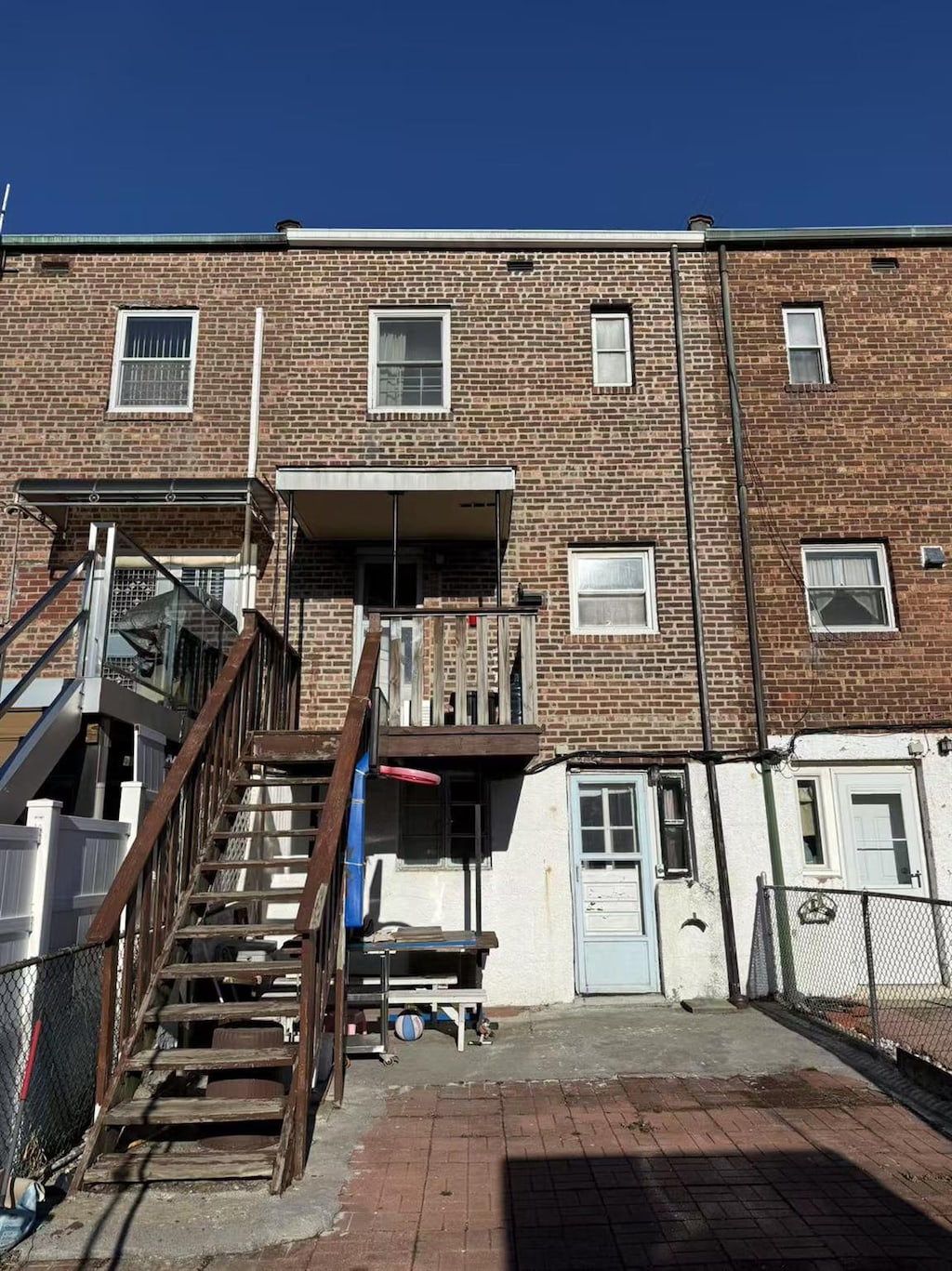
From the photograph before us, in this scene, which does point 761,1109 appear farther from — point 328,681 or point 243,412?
point 243,412

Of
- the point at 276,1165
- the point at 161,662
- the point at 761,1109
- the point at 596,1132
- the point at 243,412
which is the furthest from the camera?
the point at 243,412

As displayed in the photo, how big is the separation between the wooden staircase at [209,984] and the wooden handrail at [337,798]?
11mm

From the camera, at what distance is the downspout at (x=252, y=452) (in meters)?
9.50

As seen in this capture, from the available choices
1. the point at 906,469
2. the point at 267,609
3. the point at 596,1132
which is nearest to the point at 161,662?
the point at 267,609

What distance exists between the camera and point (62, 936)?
5711 mm

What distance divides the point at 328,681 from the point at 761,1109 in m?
5.81

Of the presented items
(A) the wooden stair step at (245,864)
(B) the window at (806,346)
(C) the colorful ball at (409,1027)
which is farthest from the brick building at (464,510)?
(A) the wooden stair step at (245,864)

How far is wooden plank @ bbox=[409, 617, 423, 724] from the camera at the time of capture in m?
8.52

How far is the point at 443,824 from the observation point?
30.4ft

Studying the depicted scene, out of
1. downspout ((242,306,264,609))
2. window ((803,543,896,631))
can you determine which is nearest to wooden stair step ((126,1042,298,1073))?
downspout ((242,306,264,609))

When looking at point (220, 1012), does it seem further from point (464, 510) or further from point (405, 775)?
point (464, 510)

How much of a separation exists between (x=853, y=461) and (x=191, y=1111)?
9.17m

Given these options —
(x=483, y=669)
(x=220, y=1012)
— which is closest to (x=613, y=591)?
(x=483, y=669)

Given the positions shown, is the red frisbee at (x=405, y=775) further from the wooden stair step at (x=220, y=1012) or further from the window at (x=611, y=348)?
the window at (x=611, y=348)
